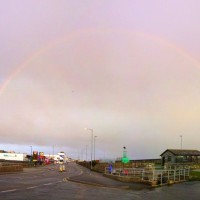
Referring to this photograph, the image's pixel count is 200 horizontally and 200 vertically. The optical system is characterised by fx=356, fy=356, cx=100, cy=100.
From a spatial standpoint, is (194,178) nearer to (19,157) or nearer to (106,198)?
(106,198)

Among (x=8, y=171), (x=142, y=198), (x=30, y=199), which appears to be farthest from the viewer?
(x=8, y=171)

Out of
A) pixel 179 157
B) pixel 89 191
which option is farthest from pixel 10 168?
pixel 179 157

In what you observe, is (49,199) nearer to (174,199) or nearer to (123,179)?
(174,199)

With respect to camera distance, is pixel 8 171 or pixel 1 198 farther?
pixel 8 171

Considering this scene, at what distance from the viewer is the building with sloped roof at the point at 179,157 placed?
112 meters

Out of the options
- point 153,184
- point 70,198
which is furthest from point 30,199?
point 153,184

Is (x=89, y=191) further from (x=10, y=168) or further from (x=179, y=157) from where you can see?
(x=179, y=157)

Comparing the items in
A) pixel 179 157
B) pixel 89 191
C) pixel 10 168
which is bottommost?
pixel 179 157

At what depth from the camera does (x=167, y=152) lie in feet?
382

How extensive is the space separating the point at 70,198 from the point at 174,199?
25.7ft

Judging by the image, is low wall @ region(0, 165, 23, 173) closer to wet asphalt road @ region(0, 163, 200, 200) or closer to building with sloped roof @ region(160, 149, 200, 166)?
wet asphalt road @ region(0, 163, 200, 200)

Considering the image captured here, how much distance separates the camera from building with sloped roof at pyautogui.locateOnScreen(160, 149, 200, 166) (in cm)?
11162

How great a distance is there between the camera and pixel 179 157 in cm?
11231

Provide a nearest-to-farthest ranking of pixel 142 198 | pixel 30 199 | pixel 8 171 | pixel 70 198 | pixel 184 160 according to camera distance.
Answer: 1. pixel 30 199
2. pixel 70 198
3. pixel 142 198
4. pixel 8 171
5. pixel 184 160
